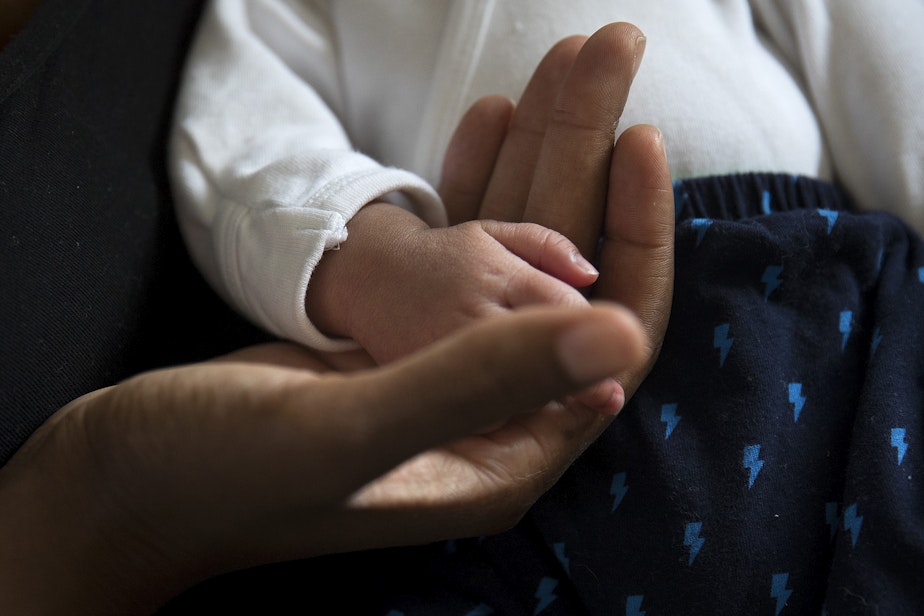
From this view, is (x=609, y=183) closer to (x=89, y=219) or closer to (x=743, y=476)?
(x=743, y=476)

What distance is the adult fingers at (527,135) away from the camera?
65 cm

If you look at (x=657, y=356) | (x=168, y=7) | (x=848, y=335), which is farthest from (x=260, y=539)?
(x=168, y=7)

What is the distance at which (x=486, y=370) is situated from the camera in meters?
0.34

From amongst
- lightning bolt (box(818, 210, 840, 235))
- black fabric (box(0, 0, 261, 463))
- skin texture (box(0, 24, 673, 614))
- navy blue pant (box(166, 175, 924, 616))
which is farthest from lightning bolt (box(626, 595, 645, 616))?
black fabric (box(0, 0, 261, 463))

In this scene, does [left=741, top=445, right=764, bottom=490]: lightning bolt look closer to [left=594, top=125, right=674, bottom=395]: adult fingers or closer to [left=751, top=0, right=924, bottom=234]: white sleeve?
[left=594, top=125, right=674, bottom=395]: adult fingers

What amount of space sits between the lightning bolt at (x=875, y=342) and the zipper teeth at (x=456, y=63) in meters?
0.41

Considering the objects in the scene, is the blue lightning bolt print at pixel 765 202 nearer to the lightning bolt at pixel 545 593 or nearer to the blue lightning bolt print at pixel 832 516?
the blue lightning bolt print at pixel 832 516

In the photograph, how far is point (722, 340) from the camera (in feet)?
1.88

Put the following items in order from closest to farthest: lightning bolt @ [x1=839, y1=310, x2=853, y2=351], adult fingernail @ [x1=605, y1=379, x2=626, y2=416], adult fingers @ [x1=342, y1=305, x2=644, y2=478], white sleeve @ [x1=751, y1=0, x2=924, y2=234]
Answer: adult fingers @ [x1=342, y1=305, x2=644, y2=478] → adult fingernail @ [x1=605, y1=379, x2=626, y2=416] → lightning bolt @ [x1=839, y1=310, x2=853, y2=351] → white sleeve @ [x1=751, y1=0, x2=924, y2=234]

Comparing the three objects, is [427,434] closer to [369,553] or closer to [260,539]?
[260,539]

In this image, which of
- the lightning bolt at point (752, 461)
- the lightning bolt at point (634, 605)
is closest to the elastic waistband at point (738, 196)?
the lightning bolt at point (752, 461)

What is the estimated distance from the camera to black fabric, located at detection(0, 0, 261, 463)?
0.53 metres

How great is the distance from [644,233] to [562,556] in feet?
0.81

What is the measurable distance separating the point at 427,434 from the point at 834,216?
0.43 m
